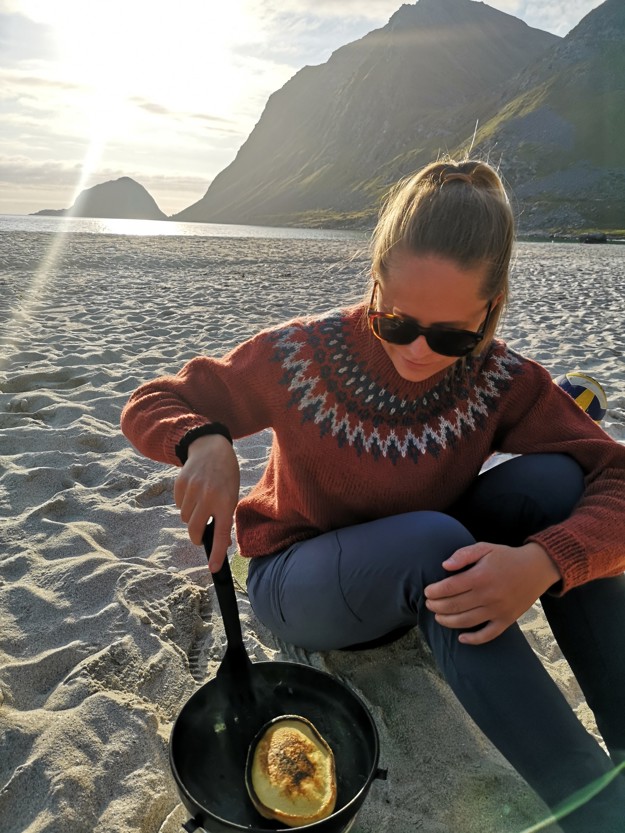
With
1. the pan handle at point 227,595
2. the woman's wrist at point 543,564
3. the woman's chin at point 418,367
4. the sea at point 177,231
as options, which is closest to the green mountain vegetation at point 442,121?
the woman's chin at point 418,367

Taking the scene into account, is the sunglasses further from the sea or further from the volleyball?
the sea

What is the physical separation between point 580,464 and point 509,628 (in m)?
0.69

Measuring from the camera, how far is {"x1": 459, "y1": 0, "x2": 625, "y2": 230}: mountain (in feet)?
187

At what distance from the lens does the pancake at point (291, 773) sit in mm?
1194

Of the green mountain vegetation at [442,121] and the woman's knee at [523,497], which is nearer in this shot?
the woman's knee at [523,497]

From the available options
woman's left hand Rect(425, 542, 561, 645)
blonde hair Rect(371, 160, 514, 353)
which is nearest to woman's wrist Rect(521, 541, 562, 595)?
woman's left hand Rect(425, 542, 561, 645)

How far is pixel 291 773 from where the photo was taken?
126 centimetres

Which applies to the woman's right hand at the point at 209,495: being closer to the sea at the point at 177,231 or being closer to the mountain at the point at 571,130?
the sea at the point at 177,231

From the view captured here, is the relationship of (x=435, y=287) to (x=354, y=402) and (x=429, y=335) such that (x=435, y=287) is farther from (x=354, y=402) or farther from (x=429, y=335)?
(x=354, y=402)

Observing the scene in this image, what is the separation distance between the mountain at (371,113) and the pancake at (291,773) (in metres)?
76.6

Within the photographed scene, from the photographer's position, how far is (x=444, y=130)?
108 meters

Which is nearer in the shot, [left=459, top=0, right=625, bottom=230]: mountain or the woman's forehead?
the woman's forehead

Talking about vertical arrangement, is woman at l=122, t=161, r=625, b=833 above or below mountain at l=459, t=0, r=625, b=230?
below

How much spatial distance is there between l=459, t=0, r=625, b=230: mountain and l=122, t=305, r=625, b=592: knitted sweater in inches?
1848
